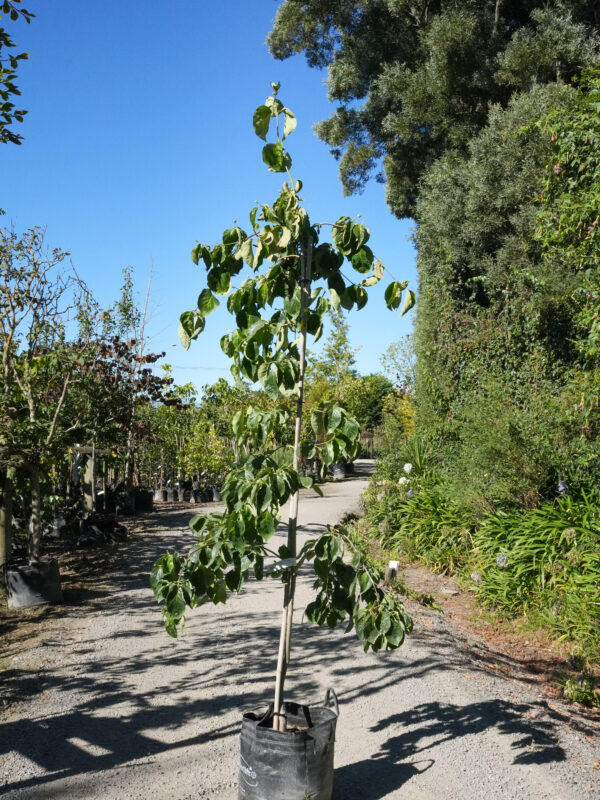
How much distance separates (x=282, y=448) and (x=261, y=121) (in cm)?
133

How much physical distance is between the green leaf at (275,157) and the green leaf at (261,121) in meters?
0.05

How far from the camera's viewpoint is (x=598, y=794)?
10.5 feet

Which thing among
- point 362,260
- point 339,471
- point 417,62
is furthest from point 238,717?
point 339,471

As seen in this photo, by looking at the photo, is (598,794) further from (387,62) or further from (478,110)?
(387,62)

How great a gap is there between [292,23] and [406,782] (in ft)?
51.1

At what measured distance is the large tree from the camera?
1122 cm

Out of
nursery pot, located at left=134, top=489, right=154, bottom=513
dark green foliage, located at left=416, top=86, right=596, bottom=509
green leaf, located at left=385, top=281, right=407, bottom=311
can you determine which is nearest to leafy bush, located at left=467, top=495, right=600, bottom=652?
dark green foliage, located at left=416, top=86, right=596, bottom=509

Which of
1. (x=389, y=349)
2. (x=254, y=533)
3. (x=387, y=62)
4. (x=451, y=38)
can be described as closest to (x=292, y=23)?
(x=387, y=62)

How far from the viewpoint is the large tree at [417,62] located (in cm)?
1122

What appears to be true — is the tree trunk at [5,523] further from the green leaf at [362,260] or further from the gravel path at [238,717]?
the green leaf at [362,260]

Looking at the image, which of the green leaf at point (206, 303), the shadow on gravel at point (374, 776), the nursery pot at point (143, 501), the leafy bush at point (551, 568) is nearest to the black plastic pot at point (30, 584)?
the shadow on gravel at point (374, 776)

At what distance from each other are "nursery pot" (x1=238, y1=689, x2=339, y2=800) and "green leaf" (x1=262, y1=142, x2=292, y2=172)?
2334 millimetres

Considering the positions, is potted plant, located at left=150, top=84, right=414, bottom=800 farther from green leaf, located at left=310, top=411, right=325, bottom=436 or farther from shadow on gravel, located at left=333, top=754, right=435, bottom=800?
shadow on gravel, located at left=333, top=754, right=435, bottom=800

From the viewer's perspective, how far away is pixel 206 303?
2701 mm
